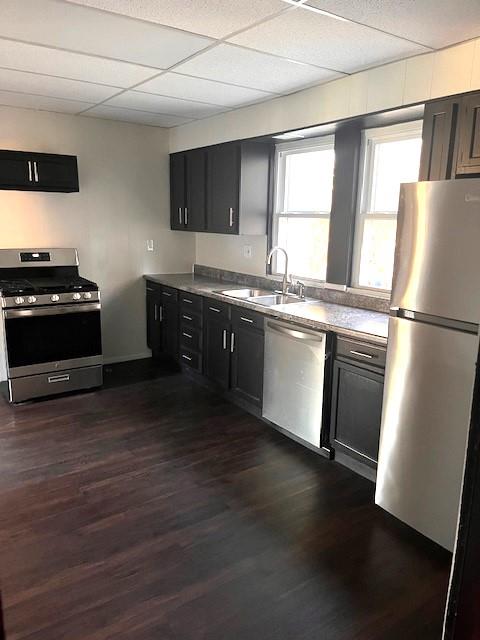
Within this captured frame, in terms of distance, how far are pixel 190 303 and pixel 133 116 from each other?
72.8 inches

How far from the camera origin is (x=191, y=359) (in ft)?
14.7

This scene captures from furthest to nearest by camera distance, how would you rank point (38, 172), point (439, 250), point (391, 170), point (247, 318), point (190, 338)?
1. point (190, 338)
2. point (38, 172)
3. point (247, 318)
4. point (391, 170)
5. point (439, 250)

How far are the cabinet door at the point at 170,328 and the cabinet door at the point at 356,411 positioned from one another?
211cm

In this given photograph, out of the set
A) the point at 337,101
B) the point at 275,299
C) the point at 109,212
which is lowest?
the point at 275,299

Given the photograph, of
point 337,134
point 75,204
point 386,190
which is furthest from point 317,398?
point 75,204

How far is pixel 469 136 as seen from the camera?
2357mm

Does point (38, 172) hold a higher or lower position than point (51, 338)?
higher

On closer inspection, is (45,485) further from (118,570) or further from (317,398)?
(317,398)

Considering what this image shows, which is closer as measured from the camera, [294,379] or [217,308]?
[294,379]

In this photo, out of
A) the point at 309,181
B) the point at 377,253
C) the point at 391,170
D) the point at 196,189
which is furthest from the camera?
the point at 196,189

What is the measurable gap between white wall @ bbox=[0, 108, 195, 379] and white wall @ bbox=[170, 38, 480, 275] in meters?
0.48

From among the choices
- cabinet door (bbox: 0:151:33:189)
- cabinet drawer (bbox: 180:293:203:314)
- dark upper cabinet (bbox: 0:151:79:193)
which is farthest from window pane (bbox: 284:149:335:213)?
cabinet door (bbox: 0:151:33:189)

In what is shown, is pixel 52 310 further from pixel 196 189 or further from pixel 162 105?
pixel 162 105

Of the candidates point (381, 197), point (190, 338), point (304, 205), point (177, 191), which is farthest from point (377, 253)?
point (177, 191)
